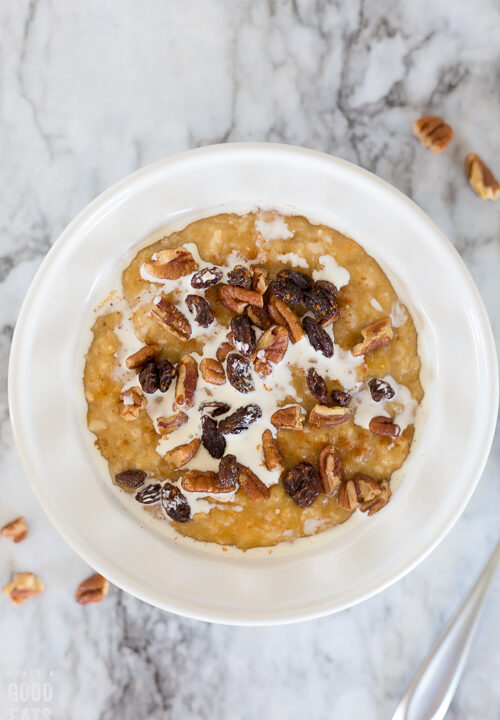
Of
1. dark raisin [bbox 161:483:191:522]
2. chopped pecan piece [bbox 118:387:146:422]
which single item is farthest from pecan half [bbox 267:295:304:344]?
dark raisin [bbox 161:483:191:522]

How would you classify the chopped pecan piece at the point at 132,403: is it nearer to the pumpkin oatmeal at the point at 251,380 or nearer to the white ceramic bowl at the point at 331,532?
the pumpkin oatmeal at the point at 251,380

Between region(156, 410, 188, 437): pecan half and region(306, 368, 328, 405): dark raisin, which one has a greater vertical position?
region(306, 368, 328, 405): dark raisin

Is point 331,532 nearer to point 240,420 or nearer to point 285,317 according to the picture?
point 240,420

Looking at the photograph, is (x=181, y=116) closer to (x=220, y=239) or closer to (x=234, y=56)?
(x=234, y=56)

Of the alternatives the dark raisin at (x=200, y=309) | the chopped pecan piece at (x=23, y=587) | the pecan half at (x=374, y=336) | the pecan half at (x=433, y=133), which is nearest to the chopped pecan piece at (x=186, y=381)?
the dark raisin at (x=200, y=309)

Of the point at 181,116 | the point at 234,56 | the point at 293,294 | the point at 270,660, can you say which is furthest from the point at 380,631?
the point at 234,56

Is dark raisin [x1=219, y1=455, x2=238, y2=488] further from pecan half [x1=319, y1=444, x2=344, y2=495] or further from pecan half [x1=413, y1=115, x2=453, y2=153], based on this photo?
pecan half [x1=413, y1=115, x2=453, y2=153]
